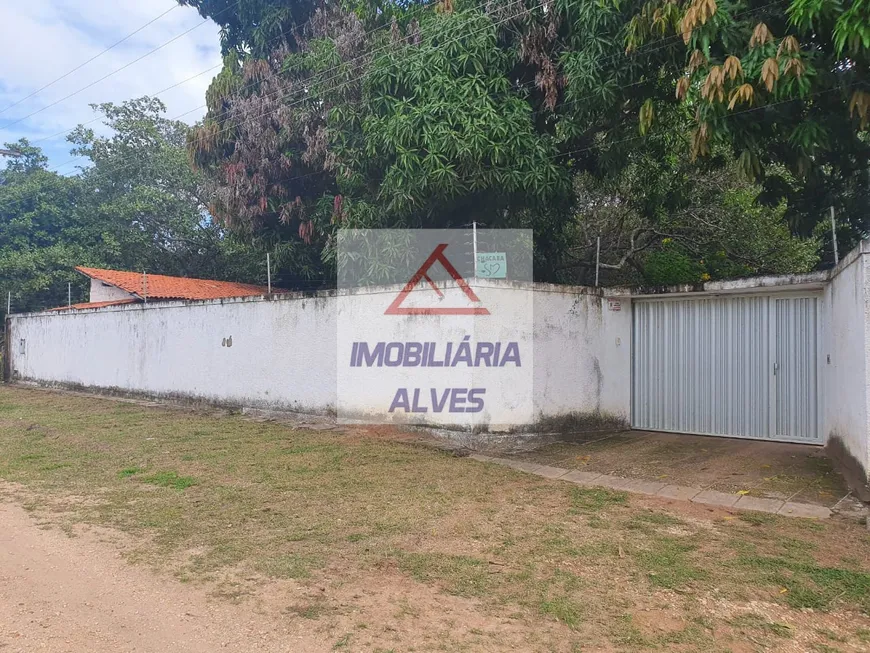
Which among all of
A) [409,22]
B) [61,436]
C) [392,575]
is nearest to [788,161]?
[409,22]

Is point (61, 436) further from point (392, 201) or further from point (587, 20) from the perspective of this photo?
point (587, 20)

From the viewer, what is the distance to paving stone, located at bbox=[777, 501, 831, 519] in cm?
454

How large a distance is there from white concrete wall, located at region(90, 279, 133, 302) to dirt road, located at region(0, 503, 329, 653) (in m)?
14.0

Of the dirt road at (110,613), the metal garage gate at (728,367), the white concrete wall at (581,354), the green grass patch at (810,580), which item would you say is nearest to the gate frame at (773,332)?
the metal garage gate at (728,367)

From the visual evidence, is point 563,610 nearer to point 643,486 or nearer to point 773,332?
point 643,486

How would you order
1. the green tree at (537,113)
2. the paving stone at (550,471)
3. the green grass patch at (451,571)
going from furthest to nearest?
1. the paving stone at (550,471)
2. the green tree at (537,113)
3. the green grass patch at (451,571)

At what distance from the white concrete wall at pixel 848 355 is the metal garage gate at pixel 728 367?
302 mm

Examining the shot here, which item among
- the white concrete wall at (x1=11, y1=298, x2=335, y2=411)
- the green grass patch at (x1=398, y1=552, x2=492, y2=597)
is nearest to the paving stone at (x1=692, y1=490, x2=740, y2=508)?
the green grass patch at (x1=398, y1=552, x2=492, y2=597)

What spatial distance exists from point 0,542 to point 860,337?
6.53 metres

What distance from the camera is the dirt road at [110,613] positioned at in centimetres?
266

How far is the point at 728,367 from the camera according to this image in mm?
7500

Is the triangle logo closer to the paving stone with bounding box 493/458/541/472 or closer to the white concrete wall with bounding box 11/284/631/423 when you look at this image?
the white concrete wall with bounding box 11/284/631/423

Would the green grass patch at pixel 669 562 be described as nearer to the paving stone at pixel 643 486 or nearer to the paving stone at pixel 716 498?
the paving stone at pixel 716 498

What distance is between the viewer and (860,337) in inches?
190
